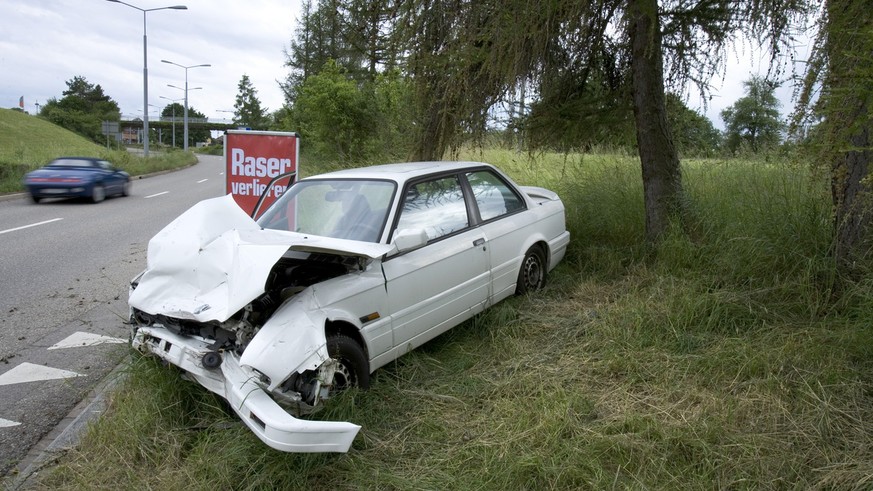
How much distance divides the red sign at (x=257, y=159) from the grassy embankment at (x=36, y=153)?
1491 centimetres

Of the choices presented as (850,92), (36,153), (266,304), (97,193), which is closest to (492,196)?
(266,304)

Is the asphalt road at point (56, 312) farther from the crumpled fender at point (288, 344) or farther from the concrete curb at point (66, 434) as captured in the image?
the crumpled fender at point (288, 344)

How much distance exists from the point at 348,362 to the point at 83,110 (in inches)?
4327

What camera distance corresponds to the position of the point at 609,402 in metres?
3.50

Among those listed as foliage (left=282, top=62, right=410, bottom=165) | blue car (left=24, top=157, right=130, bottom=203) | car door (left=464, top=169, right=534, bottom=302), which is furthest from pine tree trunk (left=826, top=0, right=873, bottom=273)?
blue car (left=24, top=157, right=130, bottom=203)

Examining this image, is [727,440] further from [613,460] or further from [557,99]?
[557,99]

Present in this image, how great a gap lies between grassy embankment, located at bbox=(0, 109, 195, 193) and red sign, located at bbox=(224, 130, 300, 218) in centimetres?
1491

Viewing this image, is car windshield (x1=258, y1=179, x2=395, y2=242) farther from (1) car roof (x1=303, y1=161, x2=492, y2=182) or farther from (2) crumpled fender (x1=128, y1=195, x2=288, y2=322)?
(2) crumpled fender (x1=128, y1=195, x2=288, y2=322)

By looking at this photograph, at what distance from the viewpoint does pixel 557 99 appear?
7.13 m

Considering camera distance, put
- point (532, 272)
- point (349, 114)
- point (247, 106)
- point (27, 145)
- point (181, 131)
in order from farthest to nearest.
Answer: point (181, 131) → point (247, 106) → point (27, 145) → point (349, 114) → point (532, 272)

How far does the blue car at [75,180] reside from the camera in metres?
15.8

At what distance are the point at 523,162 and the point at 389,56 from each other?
5.71 metres

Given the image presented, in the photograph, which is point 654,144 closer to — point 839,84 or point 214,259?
point 839,84

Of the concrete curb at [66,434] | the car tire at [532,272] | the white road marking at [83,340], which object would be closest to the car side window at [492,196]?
the car tire at [532,272]
